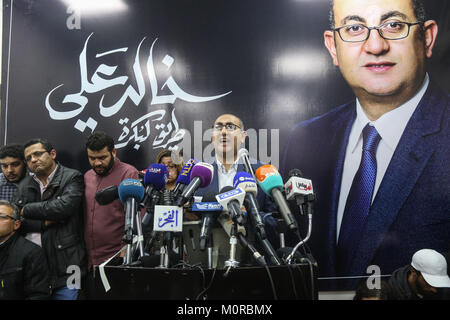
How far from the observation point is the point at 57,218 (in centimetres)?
228

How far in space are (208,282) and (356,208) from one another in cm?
160

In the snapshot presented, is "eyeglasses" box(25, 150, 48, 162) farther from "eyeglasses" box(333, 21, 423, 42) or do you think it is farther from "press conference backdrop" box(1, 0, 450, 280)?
"eyeglasses" box(333, 21, 423, 42)

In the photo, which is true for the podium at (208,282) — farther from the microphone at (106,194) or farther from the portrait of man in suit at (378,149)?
the portrait of man in suit at (378,149)

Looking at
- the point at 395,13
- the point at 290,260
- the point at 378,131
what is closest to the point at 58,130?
the point at 290,260

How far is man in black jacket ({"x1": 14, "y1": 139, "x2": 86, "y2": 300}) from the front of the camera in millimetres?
2293

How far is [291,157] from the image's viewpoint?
8.72 ft

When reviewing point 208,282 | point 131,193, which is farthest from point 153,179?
point 208,282

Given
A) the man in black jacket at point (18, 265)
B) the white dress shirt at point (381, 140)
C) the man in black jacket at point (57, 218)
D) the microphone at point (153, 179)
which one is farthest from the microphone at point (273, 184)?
the man in black jacket at point (18, 265)

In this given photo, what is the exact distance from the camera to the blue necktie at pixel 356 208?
2.53 metres

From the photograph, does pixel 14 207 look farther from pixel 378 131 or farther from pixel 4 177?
pixel 378 131

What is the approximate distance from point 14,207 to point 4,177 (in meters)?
0.47

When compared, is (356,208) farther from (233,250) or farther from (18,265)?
(18,265)

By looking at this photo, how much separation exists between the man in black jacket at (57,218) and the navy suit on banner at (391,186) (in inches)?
61.1
